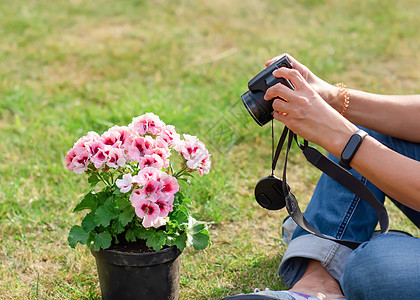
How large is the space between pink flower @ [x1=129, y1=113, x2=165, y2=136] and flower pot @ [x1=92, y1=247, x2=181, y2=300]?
0.39 m

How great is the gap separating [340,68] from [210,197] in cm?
197

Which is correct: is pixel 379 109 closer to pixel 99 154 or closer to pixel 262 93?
pixel 262 93

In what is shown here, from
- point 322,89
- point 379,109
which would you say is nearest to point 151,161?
point 322,89

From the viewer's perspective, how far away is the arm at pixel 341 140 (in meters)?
1.64

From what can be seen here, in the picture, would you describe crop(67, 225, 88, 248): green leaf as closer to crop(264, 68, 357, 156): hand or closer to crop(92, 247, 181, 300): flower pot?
crop(92, 247, 181, 300): flower pot

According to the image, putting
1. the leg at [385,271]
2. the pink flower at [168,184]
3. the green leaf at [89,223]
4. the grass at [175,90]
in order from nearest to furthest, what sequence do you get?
the leg at [385,271]
the pink flower at [168,184]
the green leaf at [89,223]
the grass at [175,90]

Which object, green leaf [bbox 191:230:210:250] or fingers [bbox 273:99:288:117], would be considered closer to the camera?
fingers [bbox 273:99:288:117]

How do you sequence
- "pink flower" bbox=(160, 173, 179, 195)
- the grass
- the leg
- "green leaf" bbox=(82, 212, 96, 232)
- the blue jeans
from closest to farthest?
the leg, "pink flower" bbox=(160, 173, 179, 195), "green leaf" bbox=(82, 212, 96, 232), the blue jeans, the grass

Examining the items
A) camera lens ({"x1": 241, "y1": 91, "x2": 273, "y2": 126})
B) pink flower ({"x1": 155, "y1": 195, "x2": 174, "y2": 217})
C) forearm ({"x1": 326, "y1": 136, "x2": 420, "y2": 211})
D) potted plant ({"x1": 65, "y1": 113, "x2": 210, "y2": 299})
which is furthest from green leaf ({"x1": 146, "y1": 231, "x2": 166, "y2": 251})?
forearm ({"x1": 326, "y1": 136, "x2": 420, "y2": 211})

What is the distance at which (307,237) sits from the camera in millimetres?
2039

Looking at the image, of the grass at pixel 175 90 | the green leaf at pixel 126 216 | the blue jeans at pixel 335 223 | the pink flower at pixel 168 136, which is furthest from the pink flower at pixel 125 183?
the blue jeans at pixel 335 223

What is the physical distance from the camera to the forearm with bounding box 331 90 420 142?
6.59ft

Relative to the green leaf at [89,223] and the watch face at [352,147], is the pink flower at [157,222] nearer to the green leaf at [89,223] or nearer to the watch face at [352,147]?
the green leaf at [89,223]

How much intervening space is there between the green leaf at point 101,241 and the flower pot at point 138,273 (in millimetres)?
35
